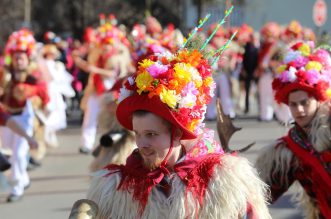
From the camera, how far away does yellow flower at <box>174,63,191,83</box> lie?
333 centimetres

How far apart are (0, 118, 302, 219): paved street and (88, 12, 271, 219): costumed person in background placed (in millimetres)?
2996

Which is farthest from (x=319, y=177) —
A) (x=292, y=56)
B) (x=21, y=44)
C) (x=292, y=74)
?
(x=21, y=44)

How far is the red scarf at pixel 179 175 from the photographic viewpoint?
333cm

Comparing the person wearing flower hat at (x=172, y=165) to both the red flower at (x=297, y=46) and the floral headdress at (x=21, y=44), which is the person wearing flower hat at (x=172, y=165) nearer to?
the red flower at (x=297, y=46)

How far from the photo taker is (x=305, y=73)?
4855mm

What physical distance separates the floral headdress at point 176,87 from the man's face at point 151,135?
0.15 feet

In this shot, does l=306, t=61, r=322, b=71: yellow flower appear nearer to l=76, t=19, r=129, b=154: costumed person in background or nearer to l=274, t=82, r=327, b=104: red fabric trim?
l=274, t=82, r=327, b=104: red fabric trim

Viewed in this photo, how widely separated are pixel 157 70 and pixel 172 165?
0.44 metres

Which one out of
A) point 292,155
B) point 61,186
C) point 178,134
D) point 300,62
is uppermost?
point 300,62

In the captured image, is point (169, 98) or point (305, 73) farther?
point (305, 73)

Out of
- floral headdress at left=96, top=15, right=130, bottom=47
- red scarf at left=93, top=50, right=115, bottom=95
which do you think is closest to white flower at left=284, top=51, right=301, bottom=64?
floral headdress at left=96, top=15, right=130, bottom=47

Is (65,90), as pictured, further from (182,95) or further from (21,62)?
(182,95)

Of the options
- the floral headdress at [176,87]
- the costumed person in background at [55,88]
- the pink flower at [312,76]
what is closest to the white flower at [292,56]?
the pink flower at [312,76]

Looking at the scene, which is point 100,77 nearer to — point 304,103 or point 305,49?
point 305,49
